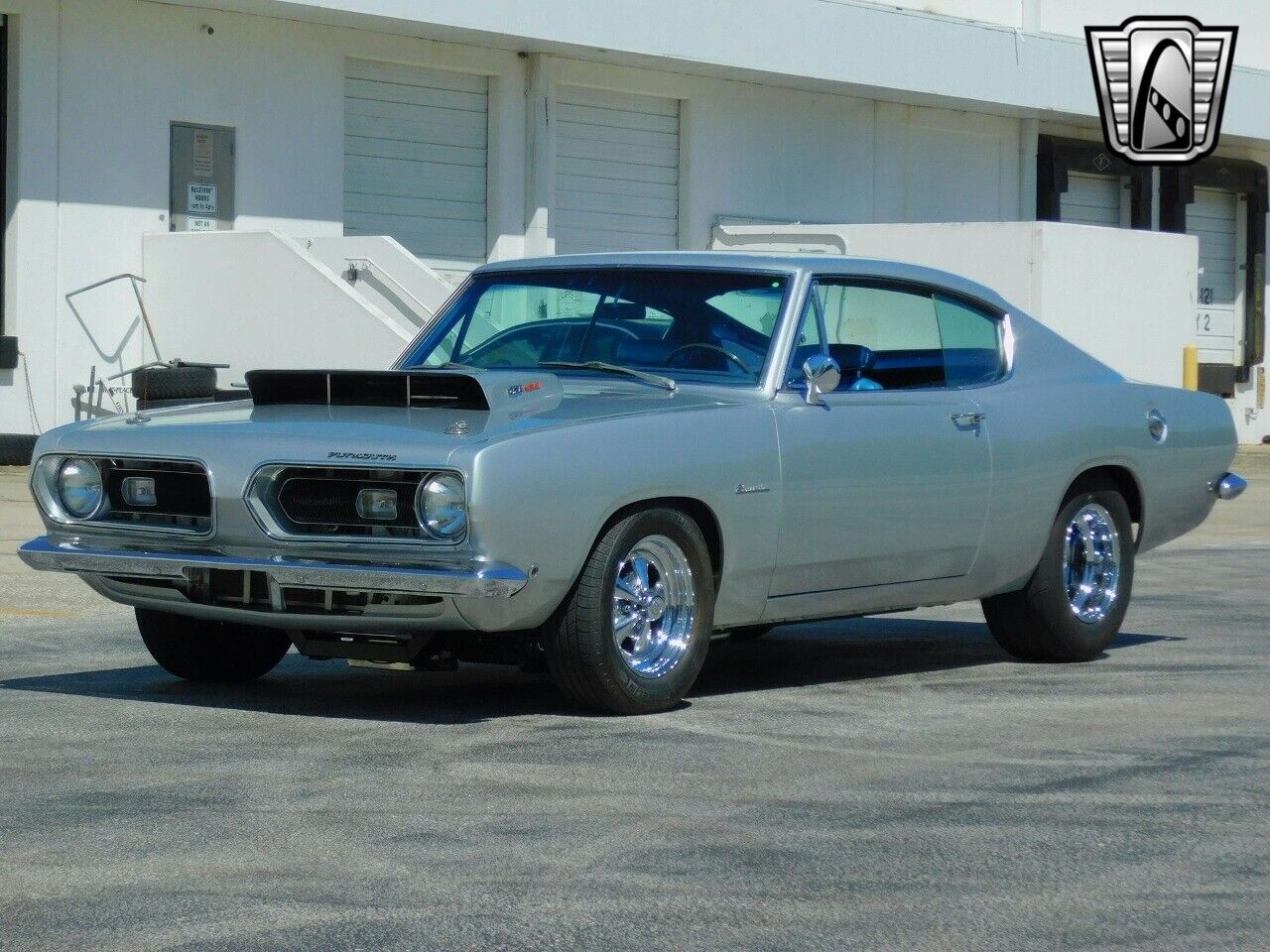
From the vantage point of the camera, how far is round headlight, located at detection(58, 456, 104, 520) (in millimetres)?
6867

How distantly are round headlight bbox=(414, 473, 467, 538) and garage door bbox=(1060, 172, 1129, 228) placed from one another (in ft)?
80.7

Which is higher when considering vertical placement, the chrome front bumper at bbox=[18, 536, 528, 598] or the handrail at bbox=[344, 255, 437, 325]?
the handrail at bbox=[344, 255, 437, 325]

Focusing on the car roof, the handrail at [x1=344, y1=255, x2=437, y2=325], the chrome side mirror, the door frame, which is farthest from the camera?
the door frame

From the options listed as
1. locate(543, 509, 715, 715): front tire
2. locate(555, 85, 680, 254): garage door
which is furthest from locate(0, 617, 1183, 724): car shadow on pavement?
locate(555, 85, 680, 254): garage door

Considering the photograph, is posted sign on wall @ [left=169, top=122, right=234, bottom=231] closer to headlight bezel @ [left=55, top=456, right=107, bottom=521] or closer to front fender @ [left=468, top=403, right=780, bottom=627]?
headlight bezel @ [left=55, top=456, right=107, bottom=521]

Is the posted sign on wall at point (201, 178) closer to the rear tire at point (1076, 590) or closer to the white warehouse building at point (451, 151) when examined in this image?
the white warehouse building at point (451, 151)

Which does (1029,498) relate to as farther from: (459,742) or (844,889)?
(844,889)

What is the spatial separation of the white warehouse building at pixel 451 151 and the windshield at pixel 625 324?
418 inches

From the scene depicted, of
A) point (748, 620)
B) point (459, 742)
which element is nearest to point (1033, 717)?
point (748, 620)

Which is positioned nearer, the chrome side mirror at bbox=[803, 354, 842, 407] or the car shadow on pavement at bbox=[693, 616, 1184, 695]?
the chrome side mirror at bbox=[803, 354, 842, 407]

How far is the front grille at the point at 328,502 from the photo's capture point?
6301 millimetres

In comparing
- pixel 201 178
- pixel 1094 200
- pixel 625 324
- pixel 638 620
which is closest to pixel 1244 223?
pixel 1094 200

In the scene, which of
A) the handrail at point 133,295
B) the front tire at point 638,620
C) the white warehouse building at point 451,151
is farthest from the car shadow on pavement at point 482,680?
the handrail at point 133,295

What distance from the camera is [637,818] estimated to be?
17.3ft
